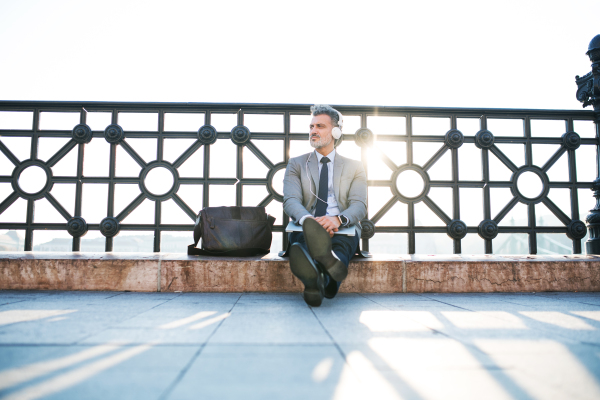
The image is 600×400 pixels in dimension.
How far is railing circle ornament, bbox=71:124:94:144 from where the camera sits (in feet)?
12.9

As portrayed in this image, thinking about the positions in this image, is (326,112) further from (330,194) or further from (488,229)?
(488,229)

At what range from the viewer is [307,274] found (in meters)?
2.24

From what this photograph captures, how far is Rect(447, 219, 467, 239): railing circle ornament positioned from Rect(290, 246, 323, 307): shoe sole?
94.1 inches

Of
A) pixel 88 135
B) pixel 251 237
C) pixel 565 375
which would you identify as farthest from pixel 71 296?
pixel 565 375

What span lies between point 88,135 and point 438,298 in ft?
13.8

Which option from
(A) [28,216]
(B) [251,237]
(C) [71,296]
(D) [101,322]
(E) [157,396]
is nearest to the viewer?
(E) [157,396]

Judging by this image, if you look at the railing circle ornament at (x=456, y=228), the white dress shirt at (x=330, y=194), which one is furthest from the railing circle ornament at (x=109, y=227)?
the railing circle ornament at (x=456, y=228)

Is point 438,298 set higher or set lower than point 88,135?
lower

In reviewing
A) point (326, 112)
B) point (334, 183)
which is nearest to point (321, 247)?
point (334, 183)

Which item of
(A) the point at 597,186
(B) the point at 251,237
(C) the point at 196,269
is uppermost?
(A) the point at 597,186

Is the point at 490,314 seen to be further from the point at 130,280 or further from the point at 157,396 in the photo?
the point at 130,280

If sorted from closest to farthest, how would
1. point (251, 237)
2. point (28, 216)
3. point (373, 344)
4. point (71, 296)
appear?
1. point (373, 344)
2. point (71, 296)
3. point (251, 237)
4. point (28, 216)

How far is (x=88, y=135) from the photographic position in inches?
156

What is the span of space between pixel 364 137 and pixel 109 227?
10.5 feet
